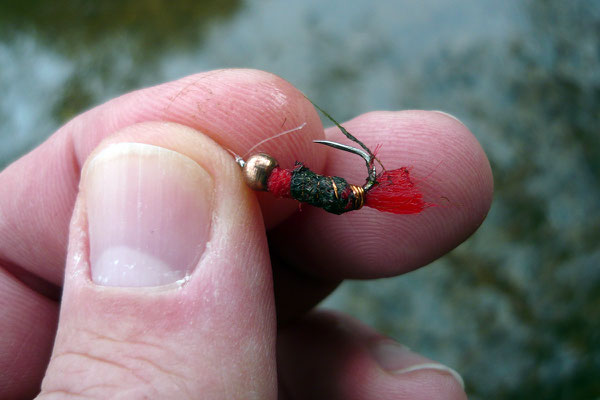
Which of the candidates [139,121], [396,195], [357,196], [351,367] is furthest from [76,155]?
[351,367]

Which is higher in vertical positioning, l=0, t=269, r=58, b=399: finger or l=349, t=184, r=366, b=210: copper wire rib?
l=349, t=184, r=366, b=210: copper wire rib

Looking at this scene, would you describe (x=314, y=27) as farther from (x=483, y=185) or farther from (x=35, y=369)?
(x=35, y=369)

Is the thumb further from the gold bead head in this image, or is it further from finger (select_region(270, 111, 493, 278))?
finger (select_region(270, 111, 493, 278))

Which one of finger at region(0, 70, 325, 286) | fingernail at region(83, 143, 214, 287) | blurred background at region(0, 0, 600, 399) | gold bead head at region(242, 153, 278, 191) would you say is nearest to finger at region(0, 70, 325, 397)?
finger at region(0, 70, 325, 286)

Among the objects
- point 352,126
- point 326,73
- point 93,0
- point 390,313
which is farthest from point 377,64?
point 93,0

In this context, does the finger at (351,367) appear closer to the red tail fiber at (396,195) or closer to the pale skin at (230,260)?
the pale skin at (230,260)

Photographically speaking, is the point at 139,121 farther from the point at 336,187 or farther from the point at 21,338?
the point at 21,338

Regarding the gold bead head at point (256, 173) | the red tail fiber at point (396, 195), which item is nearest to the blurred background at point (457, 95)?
the red tail fiber at point (396, 195)
